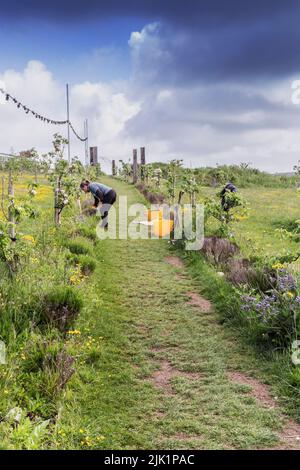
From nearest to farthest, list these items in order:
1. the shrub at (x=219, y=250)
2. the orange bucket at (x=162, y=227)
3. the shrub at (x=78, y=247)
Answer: the shrub at (x=219, y=250) → the shrub at (x=78, y=247) → the orange bucket at (x=162, y=227)

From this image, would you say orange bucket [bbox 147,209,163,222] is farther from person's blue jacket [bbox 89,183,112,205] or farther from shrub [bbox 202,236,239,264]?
shrub [bbox 202,236,239,264]

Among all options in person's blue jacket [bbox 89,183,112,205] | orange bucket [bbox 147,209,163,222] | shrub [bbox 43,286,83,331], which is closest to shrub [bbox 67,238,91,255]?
person's blue jacket [bbox 89,183,112,205]

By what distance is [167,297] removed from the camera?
893 cm

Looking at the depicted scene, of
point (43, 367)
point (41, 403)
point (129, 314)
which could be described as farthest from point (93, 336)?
point (41, 403)

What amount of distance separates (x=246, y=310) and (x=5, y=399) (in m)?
3.82

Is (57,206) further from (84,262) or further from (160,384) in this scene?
(160,384)

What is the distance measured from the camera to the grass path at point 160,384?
177 inches

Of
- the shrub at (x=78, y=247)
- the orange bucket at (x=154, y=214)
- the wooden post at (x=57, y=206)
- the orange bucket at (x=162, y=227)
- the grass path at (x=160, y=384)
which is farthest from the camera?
the orange bucket at (x=154, y=214)

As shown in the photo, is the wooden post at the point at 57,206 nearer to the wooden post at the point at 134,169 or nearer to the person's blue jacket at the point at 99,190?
the person's blue jacket at the point at 99,190

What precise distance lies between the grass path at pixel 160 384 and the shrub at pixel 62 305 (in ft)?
1.22

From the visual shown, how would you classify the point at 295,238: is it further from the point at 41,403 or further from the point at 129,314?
the point at 41,403

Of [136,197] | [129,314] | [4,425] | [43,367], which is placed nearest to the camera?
[4,425]

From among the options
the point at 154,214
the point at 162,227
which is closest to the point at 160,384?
the point at 162,227

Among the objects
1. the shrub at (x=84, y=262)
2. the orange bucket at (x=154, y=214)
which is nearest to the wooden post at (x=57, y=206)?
the shrub at (x=84, y=262)
